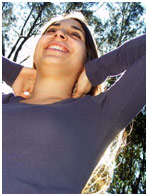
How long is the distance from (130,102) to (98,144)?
28 centimetres

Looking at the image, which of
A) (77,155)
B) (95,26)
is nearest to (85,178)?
(77,155)

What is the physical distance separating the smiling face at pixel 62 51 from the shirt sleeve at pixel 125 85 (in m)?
0.32

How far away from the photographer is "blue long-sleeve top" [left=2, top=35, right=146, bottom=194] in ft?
4.55

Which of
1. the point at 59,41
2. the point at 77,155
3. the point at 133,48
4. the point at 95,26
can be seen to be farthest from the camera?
the point at 95,26

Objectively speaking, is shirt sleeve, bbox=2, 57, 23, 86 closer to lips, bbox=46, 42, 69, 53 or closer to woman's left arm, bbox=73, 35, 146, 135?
lips, bbox=46, 42, 69, 53

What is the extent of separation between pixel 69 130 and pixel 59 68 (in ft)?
1.84

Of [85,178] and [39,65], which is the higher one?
[39,65]

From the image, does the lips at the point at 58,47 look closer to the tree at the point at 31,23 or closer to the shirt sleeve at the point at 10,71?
the shirt sleeve at the point at 10,71

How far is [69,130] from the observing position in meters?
1.49

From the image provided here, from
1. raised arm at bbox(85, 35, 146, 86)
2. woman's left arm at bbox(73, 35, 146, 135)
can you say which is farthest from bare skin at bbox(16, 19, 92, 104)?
woman's left arm at bbox(73, 35, 146, 135)

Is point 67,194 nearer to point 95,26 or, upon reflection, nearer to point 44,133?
point 44,133

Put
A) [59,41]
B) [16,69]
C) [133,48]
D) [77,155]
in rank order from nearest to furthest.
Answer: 1. [77,155]
2. [133,48]
3. [59,41]
4. [16,69]

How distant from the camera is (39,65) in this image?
201cm

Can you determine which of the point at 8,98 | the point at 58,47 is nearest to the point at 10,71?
the point at 8,98
